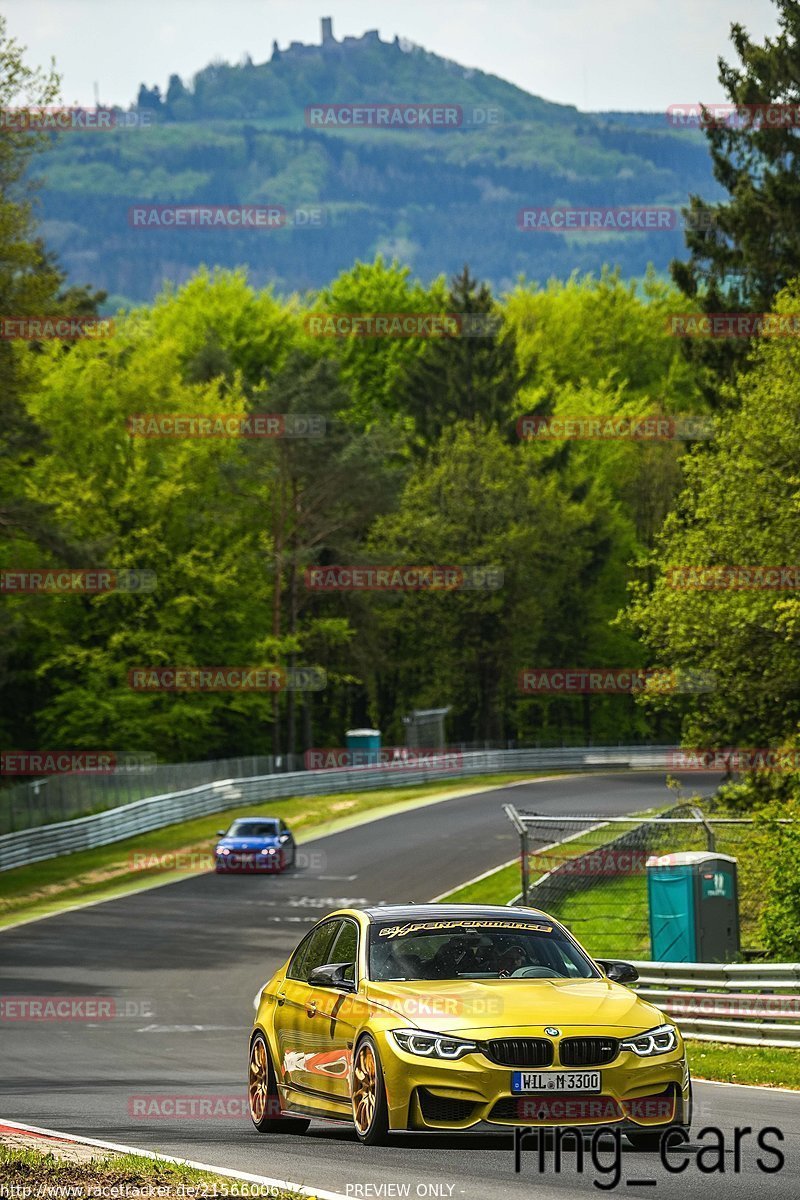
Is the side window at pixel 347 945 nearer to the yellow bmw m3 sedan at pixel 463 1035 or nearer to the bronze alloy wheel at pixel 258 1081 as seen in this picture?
the yellow bmw m3 sedan at pixel 463 1035

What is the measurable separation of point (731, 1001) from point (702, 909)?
7.89ft

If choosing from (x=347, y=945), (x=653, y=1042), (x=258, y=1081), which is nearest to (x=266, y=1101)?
(x=258, y=1081)

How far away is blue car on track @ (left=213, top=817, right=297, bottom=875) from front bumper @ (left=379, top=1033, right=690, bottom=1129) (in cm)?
3289

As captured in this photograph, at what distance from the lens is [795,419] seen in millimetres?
34750

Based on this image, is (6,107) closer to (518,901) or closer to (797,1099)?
(518,901)

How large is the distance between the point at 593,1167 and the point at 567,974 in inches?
52.1

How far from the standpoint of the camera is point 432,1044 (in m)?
9.73

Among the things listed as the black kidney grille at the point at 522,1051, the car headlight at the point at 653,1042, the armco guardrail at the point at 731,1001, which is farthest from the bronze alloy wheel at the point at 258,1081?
the armco guardrail at the point at 731,1001

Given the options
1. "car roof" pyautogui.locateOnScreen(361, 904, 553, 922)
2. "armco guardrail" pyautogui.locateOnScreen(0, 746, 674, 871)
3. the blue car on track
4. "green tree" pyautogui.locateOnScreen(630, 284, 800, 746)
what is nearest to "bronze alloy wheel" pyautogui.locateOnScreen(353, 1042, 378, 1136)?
"car roof" pyautogui.locateOnScreen(361, 904, 553, 922)

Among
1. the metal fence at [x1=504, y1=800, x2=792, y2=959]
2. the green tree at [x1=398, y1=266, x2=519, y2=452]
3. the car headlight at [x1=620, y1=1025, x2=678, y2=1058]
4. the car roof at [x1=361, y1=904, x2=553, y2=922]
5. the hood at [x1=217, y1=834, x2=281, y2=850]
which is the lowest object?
the hood at [x1=217, y1=834, x2=281, y2=850]

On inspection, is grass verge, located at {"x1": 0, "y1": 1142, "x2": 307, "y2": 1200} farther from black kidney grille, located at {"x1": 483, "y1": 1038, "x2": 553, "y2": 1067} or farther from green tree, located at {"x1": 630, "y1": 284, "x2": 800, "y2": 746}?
green tree, located at {"x1": 630, "y1": 284, "x2": 800, "y2": 746}

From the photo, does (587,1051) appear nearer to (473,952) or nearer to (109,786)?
(473,952)

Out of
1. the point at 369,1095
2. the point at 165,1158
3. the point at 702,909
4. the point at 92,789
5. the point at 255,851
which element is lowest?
the point at 255,851

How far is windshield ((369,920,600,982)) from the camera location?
10883 millimetres
